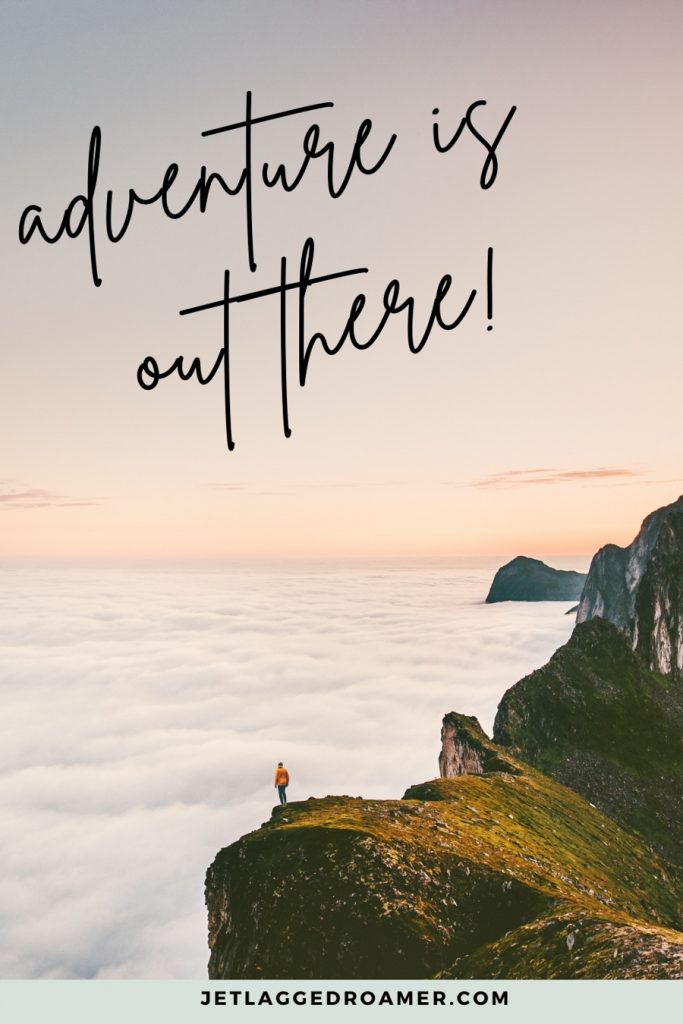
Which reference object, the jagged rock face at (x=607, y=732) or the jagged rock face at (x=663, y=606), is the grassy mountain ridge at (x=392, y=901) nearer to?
the jagged rock face at (x=607, y=732)

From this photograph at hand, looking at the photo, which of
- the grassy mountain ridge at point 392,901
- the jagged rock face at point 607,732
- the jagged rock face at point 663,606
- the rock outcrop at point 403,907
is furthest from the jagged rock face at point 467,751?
the jagged rock face at point 663,606

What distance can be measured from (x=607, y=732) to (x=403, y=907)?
44.3 metres

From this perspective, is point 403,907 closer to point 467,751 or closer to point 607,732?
point 467,751

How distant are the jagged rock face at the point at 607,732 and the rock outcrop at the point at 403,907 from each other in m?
25.8

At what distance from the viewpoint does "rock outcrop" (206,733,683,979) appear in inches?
592

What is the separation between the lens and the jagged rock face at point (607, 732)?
47.7m

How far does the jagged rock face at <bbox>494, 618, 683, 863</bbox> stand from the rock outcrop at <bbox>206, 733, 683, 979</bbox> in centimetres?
2583

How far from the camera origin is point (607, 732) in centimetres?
5525

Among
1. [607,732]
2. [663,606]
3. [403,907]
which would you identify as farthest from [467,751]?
[663,606]

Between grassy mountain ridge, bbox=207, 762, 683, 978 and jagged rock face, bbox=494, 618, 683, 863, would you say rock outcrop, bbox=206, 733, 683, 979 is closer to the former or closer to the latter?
grassy mountain ridge, bbox=207, 762, 683, 978

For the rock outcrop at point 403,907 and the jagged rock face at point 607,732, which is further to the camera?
the jagged rock face at point 607,732

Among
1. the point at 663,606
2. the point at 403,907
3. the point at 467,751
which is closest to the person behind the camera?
the point at 403,907

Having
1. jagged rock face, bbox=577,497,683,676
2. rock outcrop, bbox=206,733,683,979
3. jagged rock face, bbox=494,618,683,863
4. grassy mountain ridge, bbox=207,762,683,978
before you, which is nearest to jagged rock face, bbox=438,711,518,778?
jagged rock face, bbox=494,618,683,863
